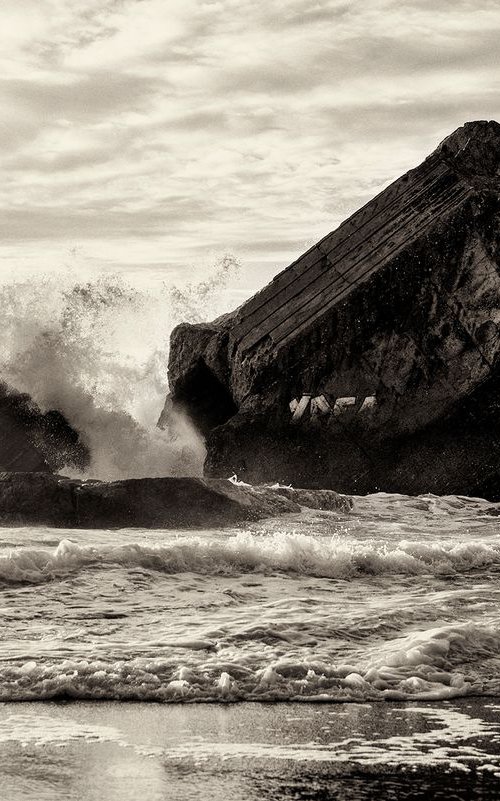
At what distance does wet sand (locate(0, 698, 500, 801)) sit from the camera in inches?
154

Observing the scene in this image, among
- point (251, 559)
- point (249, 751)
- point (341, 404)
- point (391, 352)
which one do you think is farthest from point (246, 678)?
point (391, 352)

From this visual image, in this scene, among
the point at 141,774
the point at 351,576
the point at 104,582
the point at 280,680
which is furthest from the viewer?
the point at 351,576

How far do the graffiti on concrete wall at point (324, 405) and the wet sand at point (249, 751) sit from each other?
30.9ft

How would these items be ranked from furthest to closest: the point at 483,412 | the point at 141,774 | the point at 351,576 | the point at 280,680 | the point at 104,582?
1. the point at 483,412
2. the point at 351,576
3. the point at 104,582
4. the point at 280,680
5. the point at 141,774

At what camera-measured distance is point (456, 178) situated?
1524 centimetres

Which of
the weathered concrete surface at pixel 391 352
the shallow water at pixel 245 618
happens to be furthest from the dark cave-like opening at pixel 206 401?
the shallow water at pixel 245 618

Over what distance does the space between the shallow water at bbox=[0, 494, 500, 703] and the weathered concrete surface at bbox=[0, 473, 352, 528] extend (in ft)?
2.01

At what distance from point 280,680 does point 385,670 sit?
55cm

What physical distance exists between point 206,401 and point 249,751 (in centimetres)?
1267

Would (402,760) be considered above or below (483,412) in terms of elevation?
below

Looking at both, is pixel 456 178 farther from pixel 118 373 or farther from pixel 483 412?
pixel 118 373

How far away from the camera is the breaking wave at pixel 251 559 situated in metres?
7.91

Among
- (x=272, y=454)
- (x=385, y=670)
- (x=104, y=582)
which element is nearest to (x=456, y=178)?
(x=272, y=454)

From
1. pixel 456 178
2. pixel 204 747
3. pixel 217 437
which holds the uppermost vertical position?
pixel 456 178
